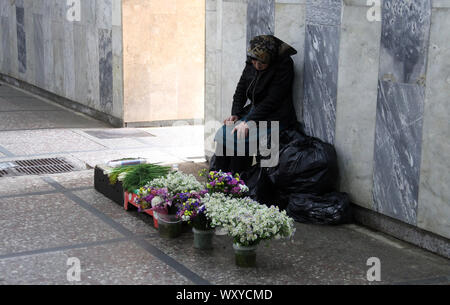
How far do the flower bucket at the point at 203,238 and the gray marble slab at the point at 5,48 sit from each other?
10205 millimetres

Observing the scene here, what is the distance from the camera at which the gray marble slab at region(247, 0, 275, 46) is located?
664 centimetres

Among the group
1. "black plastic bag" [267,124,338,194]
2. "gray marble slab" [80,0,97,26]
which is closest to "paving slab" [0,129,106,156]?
"gray marble slab" [80,0,97,26]

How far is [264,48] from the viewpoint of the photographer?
6180 millimetres

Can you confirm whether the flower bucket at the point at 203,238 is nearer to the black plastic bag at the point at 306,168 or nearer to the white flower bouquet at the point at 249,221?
the white flower bouquet at the point at 249,221

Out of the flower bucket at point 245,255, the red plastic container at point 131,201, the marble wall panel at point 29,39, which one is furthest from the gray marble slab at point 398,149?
the marble wall panel at point 29,39

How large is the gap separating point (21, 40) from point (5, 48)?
120 centimetres

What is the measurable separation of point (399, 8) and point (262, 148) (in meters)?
1.75

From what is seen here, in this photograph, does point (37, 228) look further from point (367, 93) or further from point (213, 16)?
point (213, 16)

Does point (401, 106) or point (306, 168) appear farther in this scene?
point (306, 168)

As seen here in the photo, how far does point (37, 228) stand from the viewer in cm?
543

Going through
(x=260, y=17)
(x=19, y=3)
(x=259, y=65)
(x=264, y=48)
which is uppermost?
(x=19, y=3)

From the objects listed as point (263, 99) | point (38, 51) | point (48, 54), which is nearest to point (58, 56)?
point (48, 54)

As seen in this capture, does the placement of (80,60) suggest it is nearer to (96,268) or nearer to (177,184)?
(177,184)
